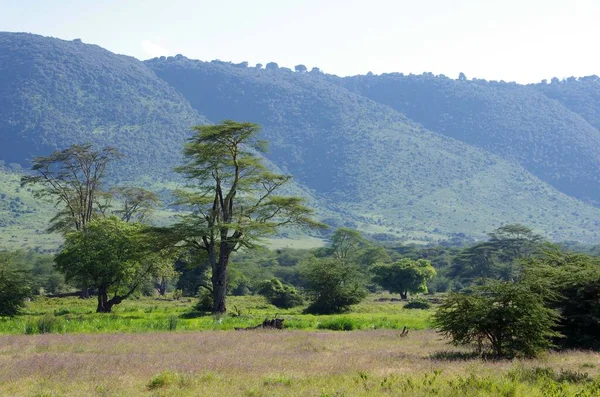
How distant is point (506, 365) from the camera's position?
16484mm

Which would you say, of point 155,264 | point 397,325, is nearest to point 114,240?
point 155,264

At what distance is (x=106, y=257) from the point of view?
39.7m

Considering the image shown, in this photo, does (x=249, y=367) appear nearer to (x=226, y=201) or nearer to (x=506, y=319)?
(x=506, y=319)

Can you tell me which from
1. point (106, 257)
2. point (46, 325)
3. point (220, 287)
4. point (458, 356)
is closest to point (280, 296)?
point (220, 287)

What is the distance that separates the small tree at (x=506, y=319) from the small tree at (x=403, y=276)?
184 feet

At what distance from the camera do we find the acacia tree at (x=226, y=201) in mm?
38844

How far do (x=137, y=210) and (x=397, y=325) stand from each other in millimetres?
52739

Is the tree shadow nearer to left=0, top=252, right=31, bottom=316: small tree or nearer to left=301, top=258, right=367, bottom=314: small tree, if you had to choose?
left=0, top=252, right=31, bottom=316: small tree

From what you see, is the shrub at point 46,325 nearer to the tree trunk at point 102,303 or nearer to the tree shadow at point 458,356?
the tree trunk at point 102,303

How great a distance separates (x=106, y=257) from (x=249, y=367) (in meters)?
26.1

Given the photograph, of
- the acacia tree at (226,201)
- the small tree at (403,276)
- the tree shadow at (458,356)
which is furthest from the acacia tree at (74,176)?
the tree shadow at (458,356)


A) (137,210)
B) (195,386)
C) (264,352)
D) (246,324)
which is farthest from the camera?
(137,210)

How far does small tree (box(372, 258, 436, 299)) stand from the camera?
245ft

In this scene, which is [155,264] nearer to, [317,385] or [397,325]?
[397,325]
